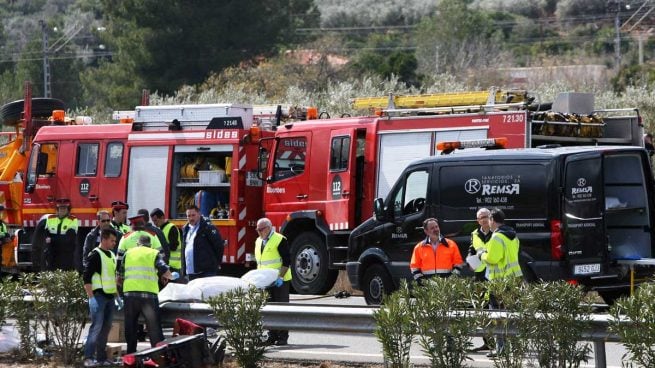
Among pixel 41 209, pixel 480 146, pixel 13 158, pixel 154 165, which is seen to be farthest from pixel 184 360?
pixel 13 158

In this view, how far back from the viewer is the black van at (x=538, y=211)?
14.2m

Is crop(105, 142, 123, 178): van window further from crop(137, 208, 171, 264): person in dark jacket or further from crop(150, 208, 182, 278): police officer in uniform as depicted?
crop(137, 208, 171, 264): person in dark jacket

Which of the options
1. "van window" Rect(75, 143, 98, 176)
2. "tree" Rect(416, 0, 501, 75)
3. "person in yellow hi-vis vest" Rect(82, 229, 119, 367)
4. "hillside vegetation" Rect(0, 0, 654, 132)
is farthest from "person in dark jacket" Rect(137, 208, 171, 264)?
"tree" Rect(416, 0, 501, 75)

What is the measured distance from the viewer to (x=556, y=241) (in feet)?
46.2

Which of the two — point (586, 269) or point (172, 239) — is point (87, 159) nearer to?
point (172, 239)

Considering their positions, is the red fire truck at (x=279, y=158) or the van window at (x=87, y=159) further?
the van window at (x=87, y=159)

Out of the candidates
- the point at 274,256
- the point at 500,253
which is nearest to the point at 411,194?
the point at 274,256

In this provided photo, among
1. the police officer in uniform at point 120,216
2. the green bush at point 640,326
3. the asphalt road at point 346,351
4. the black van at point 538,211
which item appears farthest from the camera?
the police officer in uniform at point 120,216

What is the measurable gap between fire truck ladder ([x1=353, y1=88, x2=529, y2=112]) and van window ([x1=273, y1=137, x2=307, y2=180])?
1.36 meters

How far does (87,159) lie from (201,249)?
775cm

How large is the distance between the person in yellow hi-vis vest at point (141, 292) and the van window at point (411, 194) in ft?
15.0

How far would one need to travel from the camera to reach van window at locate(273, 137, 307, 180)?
777 inches

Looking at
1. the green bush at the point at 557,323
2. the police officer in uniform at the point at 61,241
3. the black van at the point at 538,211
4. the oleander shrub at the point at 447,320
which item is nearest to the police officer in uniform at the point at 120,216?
the black van at the point at 538,211

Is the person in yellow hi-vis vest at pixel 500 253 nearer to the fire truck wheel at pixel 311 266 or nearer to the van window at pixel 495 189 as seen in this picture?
the van window at pixel 495 189
